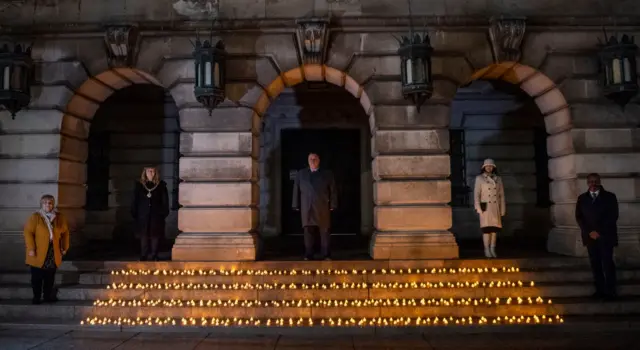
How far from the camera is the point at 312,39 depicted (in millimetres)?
10023

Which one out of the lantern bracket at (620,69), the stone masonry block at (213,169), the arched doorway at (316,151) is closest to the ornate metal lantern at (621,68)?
the lantern bracket at (620,69)

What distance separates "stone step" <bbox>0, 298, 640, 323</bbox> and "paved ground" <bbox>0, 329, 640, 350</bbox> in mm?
601

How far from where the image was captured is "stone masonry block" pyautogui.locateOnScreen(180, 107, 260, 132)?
32.9ft

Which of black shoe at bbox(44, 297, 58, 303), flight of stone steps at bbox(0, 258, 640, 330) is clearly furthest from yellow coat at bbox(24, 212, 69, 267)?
flight of stone steps at bbox(0, 258, 640, 330)

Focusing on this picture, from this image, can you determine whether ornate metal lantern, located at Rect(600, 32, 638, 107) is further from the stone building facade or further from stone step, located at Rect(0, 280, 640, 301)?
stone step, located at Rect(0, 280, 640, 301)

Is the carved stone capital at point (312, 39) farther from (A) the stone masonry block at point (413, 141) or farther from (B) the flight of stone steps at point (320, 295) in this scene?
(B) the flight of stone steps at point (320, 295)

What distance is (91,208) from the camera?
14.3m

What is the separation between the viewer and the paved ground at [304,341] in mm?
6719

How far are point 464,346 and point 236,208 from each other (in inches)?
206

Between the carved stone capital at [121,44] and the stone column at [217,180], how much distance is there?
5.82ft


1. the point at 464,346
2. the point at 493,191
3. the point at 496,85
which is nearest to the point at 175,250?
the point at 464,346

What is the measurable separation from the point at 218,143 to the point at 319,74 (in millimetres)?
2765

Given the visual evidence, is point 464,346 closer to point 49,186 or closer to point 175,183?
point 49,186

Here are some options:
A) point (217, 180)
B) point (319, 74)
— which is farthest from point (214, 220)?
point (319, 74)
